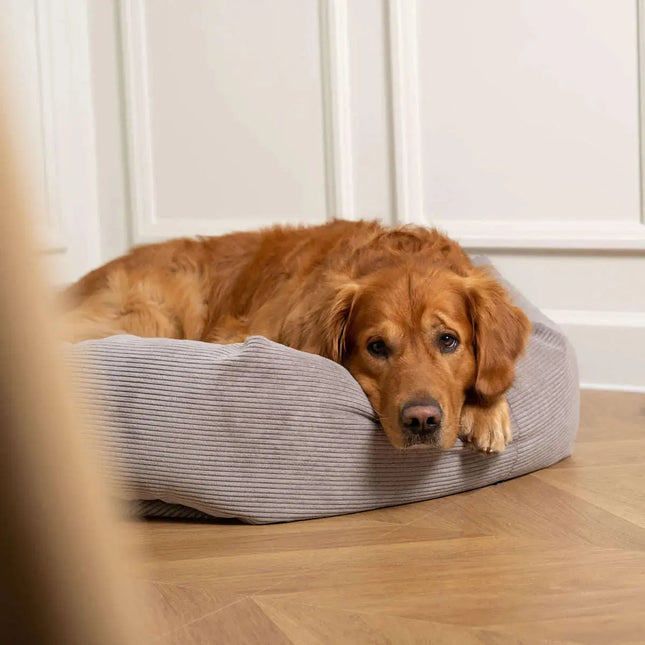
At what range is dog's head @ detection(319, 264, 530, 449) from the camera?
237cm

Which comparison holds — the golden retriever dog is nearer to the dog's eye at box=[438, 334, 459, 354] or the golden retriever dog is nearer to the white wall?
the dog's eye at box=[438, 334, 459, 354]

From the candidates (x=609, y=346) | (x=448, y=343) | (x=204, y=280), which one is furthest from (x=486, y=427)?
(x=609, y=346)

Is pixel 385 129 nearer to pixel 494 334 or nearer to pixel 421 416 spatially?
pixel 494 334

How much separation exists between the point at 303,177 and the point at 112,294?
1.46 metres

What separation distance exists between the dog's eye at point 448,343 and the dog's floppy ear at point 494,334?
73mm

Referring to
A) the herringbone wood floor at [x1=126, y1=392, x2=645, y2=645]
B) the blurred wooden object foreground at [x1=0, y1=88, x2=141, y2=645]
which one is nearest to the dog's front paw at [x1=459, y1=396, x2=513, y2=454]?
the herringbone wood floor at [x1=126, y1=392, x2=645, y2=645]

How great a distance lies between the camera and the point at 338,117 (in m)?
4.50

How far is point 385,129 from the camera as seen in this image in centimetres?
446

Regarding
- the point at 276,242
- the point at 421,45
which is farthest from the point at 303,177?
the point at 276,242

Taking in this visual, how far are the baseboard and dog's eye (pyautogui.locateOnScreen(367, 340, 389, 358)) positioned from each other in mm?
1775

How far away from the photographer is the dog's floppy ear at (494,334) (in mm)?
2527

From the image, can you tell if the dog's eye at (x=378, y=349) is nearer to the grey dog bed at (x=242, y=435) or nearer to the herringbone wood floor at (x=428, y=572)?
the grey dog bed at (x=242, y=435)

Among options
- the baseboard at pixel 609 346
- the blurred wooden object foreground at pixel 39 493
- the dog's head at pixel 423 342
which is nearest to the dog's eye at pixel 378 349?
the dog's head at pixel 423 342

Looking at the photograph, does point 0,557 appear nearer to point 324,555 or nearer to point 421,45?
point 324,555
